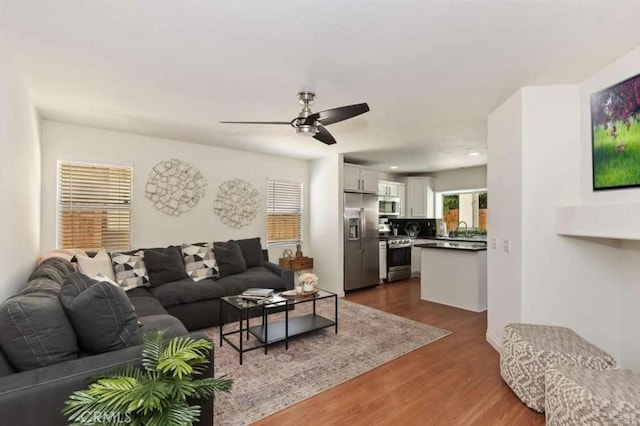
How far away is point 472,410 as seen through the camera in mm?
2191

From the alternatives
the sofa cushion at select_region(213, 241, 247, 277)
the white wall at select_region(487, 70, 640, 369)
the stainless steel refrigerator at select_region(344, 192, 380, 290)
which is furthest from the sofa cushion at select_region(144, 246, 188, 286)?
the white wall at select_region(487, 70, 640, 369)

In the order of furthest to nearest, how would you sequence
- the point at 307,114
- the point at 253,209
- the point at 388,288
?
the point at 388,288 → the point at 253,209 → the point at 307,114

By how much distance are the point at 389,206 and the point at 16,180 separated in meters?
6.39

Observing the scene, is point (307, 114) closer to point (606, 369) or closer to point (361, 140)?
point (361, 140)

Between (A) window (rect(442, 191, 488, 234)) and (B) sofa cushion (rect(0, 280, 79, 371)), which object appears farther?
(A) window (rect(442, 191, 488, 234))

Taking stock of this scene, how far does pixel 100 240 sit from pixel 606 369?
5.20 meters

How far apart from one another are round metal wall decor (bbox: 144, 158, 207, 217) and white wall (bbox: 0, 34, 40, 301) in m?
1.38

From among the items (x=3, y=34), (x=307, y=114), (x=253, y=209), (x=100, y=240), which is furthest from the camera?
(x=253, y=209)

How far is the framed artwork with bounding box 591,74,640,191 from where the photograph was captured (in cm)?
224

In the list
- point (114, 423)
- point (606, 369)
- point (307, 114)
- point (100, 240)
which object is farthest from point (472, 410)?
point (100, 240)

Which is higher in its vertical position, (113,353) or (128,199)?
(128,199)

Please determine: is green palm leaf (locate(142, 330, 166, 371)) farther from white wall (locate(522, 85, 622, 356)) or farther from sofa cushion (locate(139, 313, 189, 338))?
white wall (locate(522, 85, 622, 356))

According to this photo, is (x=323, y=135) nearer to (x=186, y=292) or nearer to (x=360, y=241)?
(x=186, y=292)

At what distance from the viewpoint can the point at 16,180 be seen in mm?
2285
